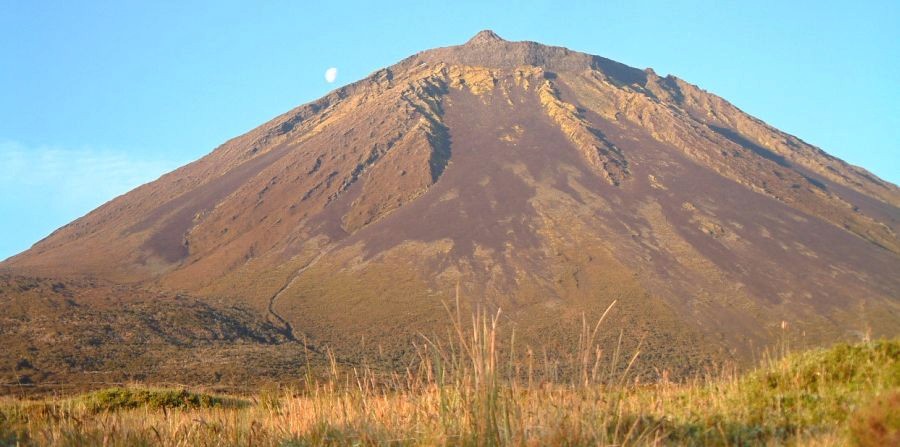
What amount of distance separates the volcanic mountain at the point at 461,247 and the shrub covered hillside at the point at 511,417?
1841 inches

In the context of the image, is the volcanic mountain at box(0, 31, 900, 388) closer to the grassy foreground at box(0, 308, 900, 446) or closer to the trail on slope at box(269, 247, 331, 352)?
the trail on slope at box(269, 247, 331, 352)

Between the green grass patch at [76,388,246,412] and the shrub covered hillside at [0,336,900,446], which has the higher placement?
the shrub covered hillside at [0,336,900,446]

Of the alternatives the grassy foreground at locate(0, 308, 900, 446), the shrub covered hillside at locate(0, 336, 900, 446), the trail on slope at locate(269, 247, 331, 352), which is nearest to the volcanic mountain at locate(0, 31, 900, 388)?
the trail on slope at locate(269, 247, 331, 352)

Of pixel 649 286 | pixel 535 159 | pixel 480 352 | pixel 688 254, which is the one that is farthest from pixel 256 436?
pixel 535 159

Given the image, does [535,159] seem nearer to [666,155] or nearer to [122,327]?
[666,155]

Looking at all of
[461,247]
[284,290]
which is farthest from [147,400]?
[461,247]

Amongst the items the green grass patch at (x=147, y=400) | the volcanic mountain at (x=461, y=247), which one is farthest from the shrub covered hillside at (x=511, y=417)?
the volcanic mountain at (x=461, y=247)

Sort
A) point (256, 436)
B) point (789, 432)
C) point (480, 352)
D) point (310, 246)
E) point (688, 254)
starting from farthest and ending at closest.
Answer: point (310, 246), point (688, 254), point (789, 432), point (256, 436), point (480, 352)

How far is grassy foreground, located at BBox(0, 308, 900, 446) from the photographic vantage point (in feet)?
16.8

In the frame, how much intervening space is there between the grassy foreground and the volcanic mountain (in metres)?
46.6

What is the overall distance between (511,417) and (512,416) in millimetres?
119

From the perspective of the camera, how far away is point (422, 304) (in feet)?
328

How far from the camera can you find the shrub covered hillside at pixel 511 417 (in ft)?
16.8

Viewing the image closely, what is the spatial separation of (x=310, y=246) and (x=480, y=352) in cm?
12564
